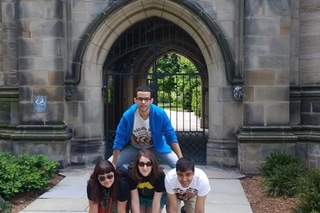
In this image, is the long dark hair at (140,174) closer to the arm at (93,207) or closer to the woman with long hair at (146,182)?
the woman with long hair at (146,182)

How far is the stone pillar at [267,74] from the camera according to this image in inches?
317

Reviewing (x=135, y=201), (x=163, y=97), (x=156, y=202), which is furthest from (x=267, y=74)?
(x=135, y=201)

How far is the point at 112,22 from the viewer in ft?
29.0

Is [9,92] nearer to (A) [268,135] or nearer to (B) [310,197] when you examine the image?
(A) [268,135]

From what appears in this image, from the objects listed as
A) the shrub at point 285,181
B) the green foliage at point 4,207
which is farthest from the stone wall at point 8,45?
the shrub at point 285,181

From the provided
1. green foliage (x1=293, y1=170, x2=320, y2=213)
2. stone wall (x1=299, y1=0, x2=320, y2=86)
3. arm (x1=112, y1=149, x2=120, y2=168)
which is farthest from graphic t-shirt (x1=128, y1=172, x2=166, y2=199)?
stone wall (x1=299, y1=0, x2=320, y2=86)

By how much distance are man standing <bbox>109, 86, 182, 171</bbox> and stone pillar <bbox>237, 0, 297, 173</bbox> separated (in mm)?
3873

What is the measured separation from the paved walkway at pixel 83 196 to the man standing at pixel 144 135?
151 cm

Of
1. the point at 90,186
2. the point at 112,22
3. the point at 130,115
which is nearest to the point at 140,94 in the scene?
the point at 130,115

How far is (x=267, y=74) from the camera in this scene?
8.08m

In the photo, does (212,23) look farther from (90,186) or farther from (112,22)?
(90,186)

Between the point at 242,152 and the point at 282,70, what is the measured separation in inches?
67.2

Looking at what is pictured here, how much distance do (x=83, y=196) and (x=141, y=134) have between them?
2440mm

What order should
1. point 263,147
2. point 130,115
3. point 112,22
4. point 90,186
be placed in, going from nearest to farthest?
point 90,186, point 130,115, point 263,147, point 112,22
